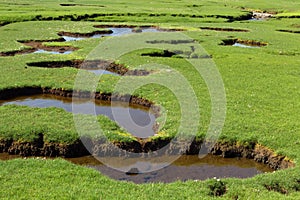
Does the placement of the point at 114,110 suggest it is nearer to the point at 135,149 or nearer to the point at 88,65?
the point at 135,149

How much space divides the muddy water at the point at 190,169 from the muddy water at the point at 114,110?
2937mm

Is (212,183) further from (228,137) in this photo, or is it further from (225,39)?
(225,39)

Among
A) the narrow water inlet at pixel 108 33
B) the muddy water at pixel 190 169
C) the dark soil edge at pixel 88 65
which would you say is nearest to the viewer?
the muddy water at pixel 190 169

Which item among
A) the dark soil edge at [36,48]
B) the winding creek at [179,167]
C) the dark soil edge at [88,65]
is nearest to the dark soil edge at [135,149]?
the winding creek at [179,167]

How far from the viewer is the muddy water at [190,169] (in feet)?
53.7

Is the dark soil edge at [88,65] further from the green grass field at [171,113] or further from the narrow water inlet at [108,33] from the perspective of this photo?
the narrow water inlet at [108,33]

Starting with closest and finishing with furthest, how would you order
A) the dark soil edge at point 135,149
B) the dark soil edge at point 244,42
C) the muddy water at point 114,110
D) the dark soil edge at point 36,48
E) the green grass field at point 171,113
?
the green grass field at point 171,113 < the dark soil edge at point 135,149 < the muddy water at point 114,110 < the dark soil edge at point 36,48 < the dark soil edge at point 244,42

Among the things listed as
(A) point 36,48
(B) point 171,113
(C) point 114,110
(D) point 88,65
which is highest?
(A) point 36,48

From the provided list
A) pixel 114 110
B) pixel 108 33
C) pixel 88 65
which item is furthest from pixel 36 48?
pixel 114 110

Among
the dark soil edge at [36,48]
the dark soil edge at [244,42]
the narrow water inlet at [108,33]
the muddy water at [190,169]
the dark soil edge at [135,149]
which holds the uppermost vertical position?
the narrow water inlet at [108,33]

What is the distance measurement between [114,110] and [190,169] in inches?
312

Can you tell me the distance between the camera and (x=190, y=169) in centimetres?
1731

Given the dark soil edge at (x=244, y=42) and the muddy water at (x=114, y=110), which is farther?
the dark soil edge at (x=244, y=42)

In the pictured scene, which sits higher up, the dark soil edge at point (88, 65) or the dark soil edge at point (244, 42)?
the dark soil edge at point (244, 42)
